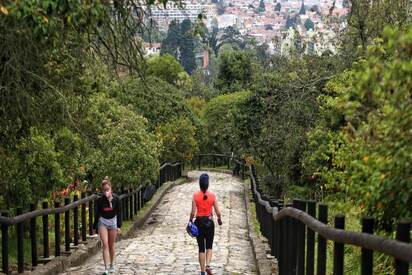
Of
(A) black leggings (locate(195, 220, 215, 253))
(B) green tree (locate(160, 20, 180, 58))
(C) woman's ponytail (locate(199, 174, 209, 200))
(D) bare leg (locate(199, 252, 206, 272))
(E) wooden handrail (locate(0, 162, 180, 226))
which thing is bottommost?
(D) bare leg (locate(199, 252, 206, 272))

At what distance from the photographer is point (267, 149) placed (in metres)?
27.2

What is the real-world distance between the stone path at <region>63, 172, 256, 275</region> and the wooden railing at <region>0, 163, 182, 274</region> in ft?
1.88

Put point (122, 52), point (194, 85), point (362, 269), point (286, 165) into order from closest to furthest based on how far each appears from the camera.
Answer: point (362, 269), point (122, 52), point (286, 165), point (194, 85)

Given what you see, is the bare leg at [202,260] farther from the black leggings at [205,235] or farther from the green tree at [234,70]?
the green tree at [234,70]

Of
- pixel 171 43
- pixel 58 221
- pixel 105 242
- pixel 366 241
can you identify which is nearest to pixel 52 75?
pixel 58 221

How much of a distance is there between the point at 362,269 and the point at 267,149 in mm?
22615

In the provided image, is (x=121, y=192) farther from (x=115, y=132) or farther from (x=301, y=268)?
(x=301, y=268)

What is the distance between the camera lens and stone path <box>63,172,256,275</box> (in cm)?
1168

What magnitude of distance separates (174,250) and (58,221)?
122 inches

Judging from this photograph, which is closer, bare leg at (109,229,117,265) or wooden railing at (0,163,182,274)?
wooden railing at (0,163,182,274)

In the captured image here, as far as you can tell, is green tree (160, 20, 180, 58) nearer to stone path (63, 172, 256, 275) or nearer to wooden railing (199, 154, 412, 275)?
stone path (63, 172, 256, 275)

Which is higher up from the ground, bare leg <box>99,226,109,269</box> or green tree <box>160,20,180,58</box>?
green tree <box>160,20,180,58</box>

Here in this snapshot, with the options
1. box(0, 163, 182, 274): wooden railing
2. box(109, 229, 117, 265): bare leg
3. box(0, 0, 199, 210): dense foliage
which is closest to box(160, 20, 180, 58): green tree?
box(0, 163, 182, 274): wooden railing


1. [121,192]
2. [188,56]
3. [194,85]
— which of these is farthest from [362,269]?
[188,56]
